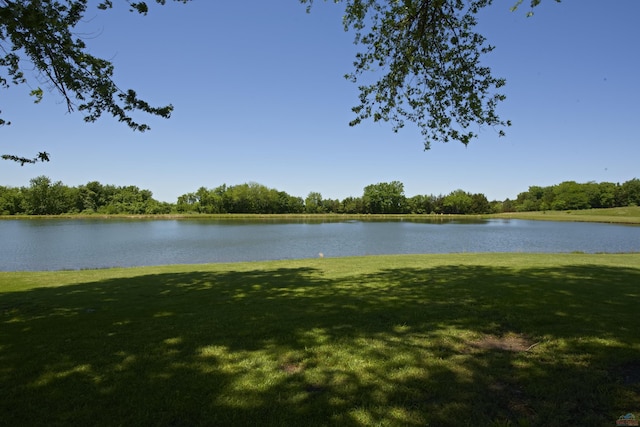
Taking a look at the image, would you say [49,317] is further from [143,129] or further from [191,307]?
[143,129]

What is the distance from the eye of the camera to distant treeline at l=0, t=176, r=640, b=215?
368 feet

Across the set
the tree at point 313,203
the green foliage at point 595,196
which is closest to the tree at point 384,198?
the tree at point 313,203

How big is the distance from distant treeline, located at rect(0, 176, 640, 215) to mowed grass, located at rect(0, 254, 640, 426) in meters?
128

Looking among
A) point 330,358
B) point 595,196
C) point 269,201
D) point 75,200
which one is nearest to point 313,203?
point 269,201

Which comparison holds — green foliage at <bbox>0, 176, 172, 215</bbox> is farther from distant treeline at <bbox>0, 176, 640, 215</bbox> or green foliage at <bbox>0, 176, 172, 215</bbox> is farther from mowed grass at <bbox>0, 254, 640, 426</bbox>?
mowed grass at <bbox>0, 254, 640, 426</bbox>

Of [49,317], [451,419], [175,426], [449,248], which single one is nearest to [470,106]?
[451,419]

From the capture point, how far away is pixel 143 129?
7.52 meters

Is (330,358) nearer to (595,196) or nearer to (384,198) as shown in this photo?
(384,198)

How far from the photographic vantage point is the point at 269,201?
136750mm

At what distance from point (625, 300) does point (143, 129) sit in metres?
11.1

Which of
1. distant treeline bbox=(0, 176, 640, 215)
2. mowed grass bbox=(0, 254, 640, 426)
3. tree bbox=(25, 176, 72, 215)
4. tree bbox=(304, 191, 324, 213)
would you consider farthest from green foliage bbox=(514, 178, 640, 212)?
tree bbox=(25, 176, 72, 215)

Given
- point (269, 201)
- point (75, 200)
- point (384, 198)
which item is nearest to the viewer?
point (75, 200)

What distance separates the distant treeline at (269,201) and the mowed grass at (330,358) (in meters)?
128

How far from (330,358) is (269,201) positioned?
134 m
